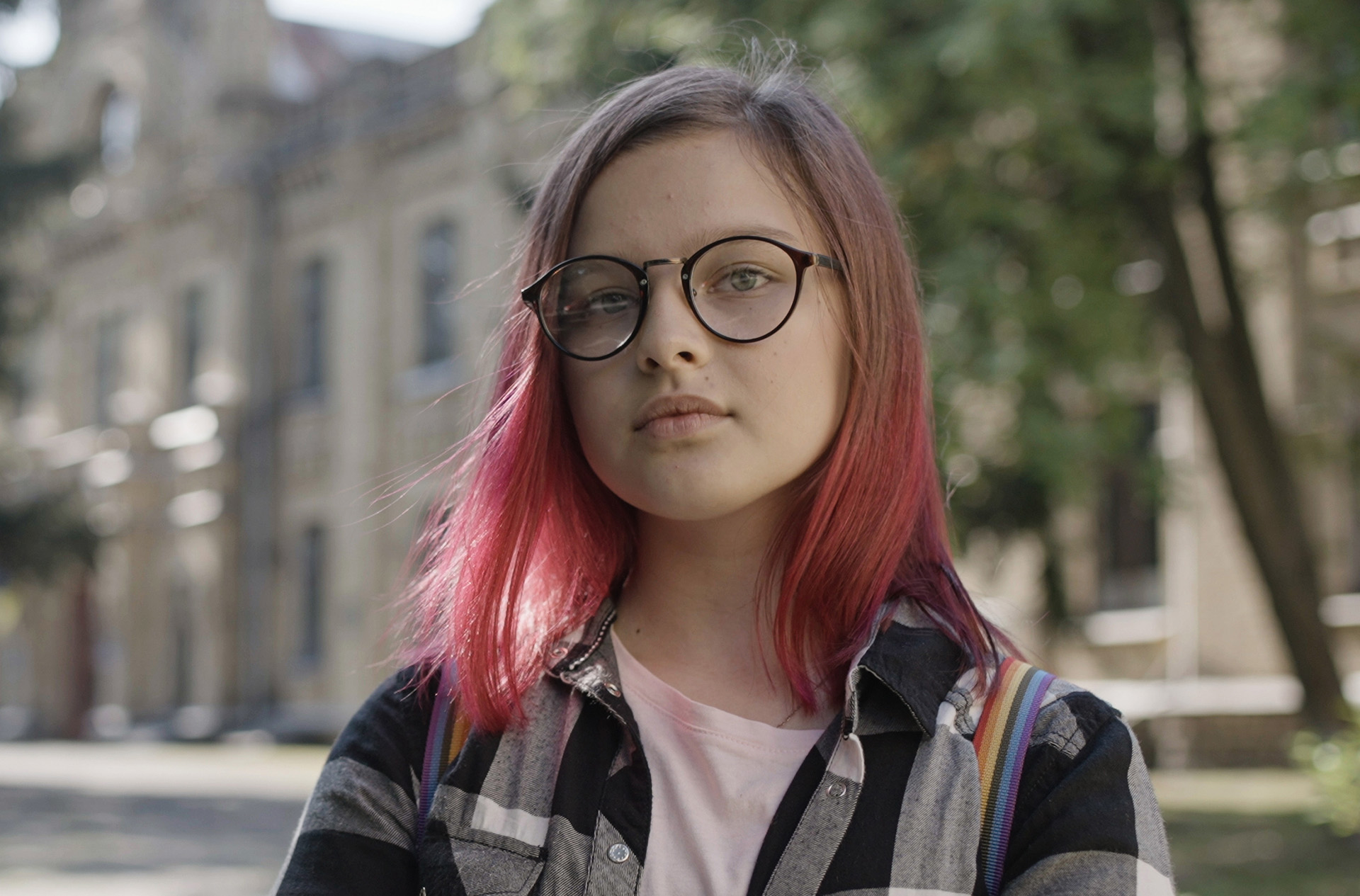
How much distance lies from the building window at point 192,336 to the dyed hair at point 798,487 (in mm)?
26682

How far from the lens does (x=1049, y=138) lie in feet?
30.3

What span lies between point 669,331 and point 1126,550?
16447mm

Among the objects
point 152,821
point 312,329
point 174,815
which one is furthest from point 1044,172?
point 312,329

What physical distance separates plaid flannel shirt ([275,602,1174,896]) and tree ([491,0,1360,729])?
19.5 feet

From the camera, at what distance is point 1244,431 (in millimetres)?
11438

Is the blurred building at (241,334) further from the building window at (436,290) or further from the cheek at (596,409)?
the cheek at (596,409)

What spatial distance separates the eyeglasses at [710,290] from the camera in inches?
70.9

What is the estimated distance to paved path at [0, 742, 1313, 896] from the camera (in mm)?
10078

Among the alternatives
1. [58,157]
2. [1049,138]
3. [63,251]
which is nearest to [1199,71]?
[1049,138]

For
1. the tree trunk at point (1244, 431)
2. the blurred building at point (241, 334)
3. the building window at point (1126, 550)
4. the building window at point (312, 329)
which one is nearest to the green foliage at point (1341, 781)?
the tree trunk at point (1244, 431)

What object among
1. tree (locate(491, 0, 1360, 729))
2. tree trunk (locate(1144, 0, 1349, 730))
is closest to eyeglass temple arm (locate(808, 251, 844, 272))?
tree (locate(491, 0, 1360, 729))

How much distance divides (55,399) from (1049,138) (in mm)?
26883

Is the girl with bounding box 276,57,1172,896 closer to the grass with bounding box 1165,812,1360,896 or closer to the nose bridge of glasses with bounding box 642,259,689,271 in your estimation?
the nose bridge of glasses with bounding box 642,259,689,271

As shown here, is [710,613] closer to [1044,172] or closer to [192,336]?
[1044,172]
